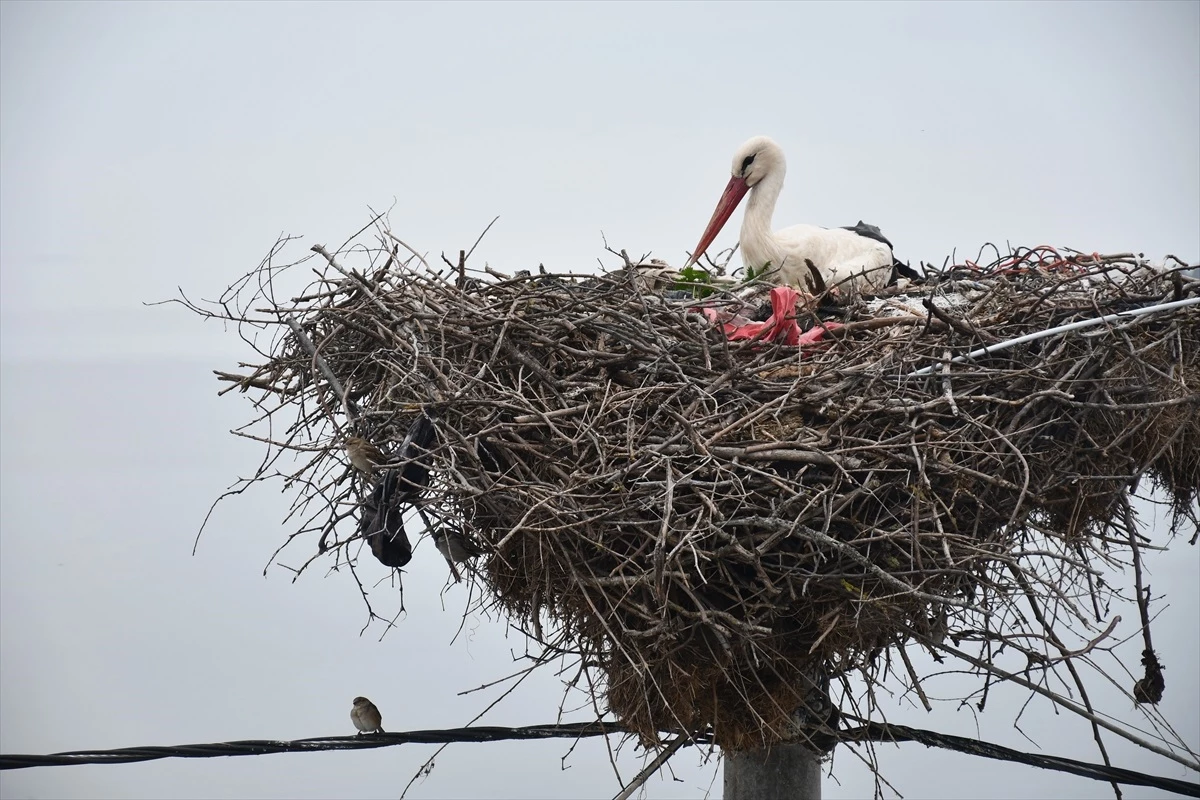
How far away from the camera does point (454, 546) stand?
2.91 metres

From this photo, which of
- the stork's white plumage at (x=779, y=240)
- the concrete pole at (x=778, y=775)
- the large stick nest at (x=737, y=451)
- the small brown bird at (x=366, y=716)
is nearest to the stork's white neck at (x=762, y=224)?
the stork's white plumage at (x=779, y=240)

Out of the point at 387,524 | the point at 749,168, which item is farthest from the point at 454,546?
the point at 749,168

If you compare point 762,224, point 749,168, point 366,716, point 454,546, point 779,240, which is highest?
point 749,168

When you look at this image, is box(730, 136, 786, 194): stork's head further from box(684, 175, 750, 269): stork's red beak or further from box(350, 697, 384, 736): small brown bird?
box(350, 697, 384, 736): small brown bird

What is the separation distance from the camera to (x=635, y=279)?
3014mm

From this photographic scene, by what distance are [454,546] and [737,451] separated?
29.6 inches

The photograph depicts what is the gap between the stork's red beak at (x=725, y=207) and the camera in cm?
455

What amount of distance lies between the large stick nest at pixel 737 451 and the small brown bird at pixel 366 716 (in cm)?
70

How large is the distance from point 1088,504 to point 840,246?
1400 millimetres

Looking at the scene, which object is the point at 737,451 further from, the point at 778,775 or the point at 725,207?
the point at 725,207

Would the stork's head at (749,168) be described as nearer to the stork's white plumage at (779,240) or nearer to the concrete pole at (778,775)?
the stork's white plumage at (779,240)

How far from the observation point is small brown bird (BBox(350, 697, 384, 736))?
356 centimetres

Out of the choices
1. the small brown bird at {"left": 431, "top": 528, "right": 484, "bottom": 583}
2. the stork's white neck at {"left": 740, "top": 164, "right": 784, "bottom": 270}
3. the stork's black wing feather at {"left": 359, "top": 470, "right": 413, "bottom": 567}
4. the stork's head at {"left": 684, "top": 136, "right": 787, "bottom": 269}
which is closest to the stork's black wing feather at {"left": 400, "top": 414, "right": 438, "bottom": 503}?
the stork's black wing feather at {"left": 359, "top": 470, "right": 413, "bottom": 567}

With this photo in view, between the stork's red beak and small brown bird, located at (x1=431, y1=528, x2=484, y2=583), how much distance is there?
1.91 metres
